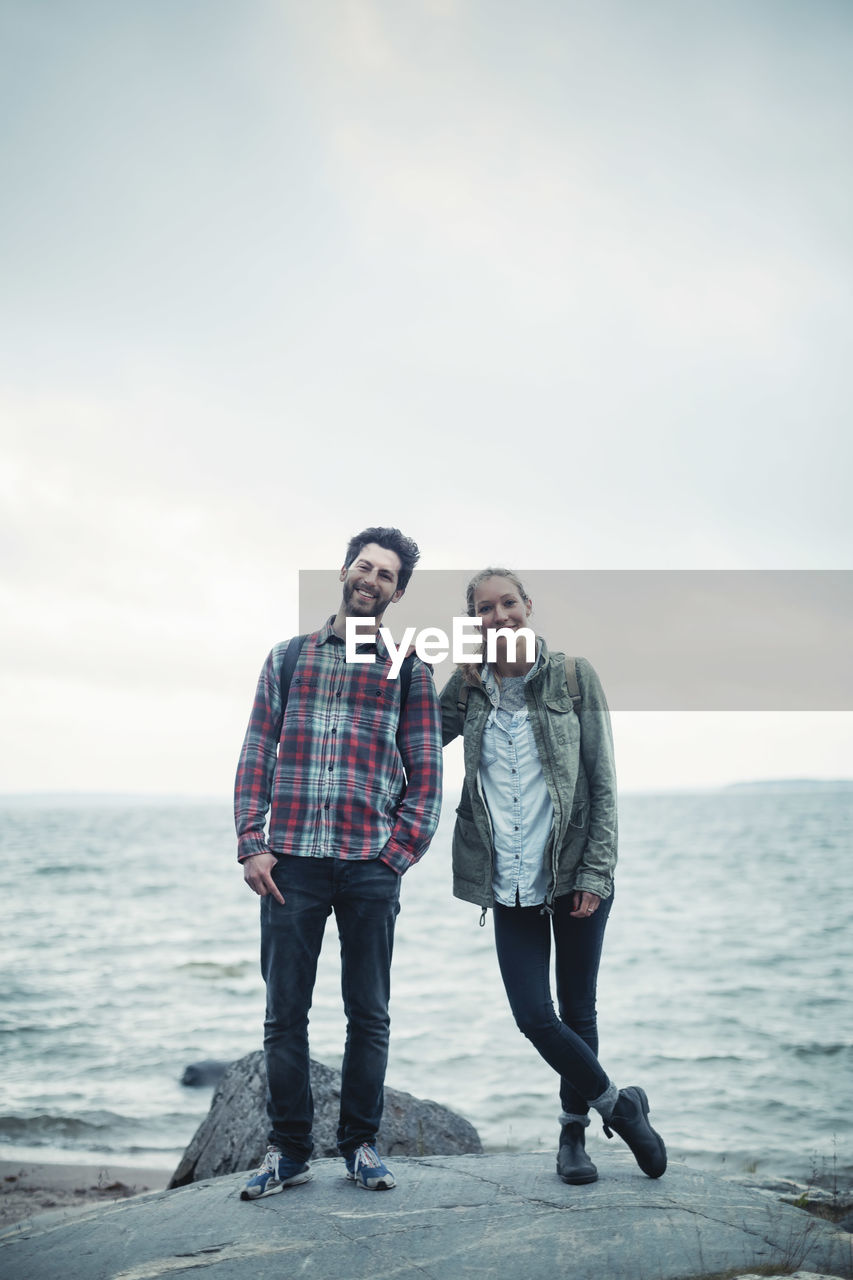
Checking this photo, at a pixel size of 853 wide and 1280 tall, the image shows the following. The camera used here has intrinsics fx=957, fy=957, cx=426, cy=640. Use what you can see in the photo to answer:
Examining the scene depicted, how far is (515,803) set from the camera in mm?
4020

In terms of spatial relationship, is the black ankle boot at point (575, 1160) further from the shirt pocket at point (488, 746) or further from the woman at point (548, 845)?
the shirt pocket at point (488, 746)

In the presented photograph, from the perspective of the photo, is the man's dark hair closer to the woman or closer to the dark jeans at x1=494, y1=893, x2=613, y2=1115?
the woman

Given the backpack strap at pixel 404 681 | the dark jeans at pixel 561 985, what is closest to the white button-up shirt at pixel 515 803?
the dark jeans at pixel 561 985

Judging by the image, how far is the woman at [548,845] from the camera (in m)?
3.91

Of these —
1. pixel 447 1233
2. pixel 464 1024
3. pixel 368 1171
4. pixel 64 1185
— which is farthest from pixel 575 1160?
pixel 464 1024

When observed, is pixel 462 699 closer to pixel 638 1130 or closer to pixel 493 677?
pixel 493 677

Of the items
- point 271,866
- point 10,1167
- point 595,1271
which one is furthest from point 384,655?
point 10,1167

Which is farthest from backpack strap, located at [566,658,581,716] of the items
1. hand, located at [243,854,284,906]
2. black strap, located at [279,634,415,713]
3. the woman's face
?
hand, located at [243,854,284,906]

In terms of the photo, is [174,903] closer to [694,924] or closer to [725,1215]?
[694,924]

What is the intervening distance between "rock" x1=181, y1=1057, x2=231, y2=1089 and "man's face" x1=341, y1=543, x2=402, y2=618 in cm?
792

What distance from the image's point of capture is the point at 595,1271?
3.28m

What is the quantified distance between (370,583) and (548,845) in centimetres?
136

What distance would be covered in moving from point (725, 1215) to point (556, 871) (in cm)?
152

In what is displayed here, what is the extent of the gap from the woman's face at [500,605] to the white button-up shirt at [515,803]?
23cm
